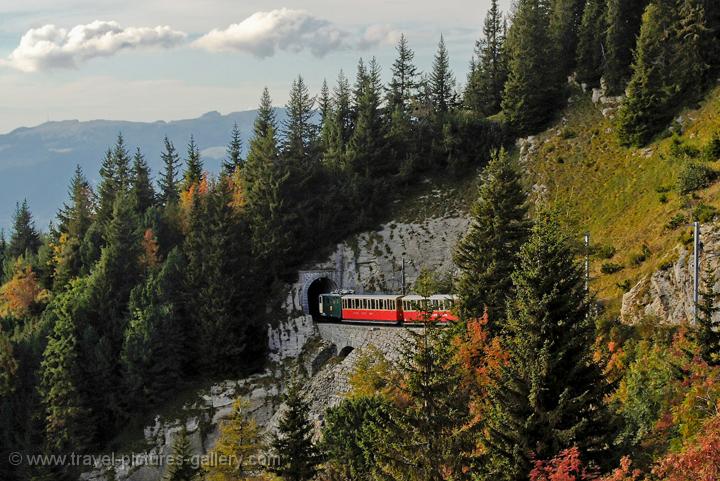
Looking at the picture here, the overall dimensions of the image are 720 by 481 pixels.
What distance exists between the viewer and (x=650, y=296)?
127 ft

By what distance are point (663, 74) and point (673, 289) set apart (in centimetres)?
3103

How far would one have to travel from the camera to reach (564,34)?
73.6 metres

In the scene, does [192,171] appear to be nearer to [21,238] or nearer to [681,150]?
[21,238]

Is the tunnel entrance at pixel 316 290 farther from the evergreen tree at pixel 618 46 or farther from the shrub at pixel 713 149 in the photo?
the evergreen tree at pixel 618 46

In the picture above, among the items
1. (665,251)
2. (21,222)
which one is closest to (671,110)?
(665,251)

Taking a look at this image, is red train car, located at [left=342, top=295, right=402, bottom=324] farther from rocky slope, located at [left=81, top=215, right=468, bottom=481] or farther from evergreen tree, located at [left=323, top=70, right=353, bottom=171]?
evergreen tree, located at [left=323, top=70, right=353, bottom=171]

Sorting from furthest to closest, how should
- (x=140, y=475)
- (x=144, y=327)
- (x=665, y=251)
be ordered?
1. (x=144, y=327)
2. (x=140, y=475)
3. (x=665, y=251)

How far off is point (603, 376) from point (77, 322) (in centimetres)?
4955

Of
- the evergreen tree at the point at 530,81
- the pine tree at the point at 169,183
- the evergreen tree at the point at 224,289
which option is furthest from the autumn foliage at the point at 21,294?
the evergreen tree at the point at 530,81

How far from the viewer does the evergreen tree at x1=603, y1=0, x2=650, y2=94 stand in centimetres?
6644

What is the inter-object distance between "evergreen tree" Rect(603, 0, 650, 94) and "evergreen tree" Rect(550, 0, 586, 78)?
565cm

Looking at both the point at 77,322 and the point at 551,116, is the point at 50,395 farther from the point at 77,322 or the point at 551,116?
the point at 551,116

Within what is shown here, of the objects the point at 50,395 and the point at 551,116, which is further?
the point at 551,116

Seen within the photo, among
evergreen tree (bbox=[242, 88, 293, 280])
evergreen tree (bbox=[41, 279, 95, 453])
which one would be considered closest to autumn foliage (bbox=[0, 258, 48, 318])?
evergreen tree (bbox=[41, 279, 95, 453])
